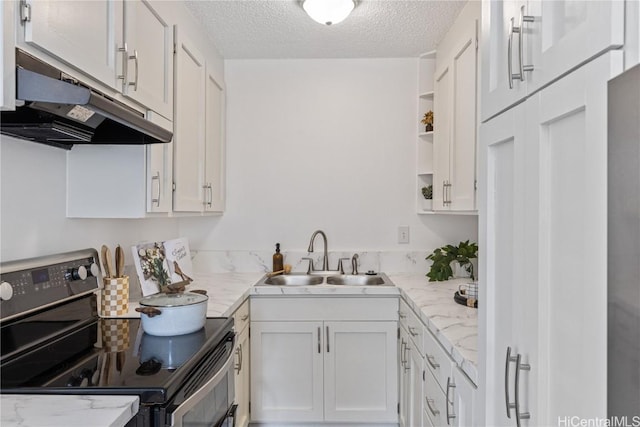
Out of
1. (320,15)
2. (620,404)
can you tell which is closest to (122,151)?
(320,15)

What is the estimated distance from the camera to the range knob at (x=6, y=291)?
1.25m

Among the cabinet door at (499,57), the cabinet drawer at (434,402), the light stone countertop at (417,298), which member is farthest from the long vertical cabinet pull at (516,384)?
the cabinet drawer at (434,402)

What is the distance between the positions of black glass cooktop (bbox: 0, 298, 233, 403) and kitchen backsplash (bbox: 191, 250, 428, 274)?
1.37 m

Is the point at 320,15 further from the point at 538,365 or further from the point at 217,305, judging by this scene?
the point at 538,365

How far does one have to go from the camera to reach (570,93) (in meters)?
0.68

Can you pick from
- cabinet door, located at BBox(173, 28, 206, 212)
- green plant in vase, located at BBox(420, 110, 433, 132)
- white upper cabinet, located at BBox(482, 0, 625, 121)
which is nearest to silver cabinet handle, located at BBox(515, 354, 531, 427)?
white upper cabinet, located at BBox(482, 0, 625, 121)

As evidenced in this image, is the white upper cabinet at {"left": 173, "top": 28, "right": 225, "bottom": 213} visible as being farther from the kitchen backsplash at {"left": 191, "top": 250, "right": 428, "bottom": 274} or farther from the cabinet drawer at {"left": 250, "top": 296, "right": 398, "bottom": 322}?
the cabinet drawer at {"left": 250, "top": 296, "right": 398, "bottom": 322}

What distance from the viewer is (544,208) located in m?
0.77

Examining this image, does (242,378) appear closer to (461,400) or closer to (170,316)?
(170,316)

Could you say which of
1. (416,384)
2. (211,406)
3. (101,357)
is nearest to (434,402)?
(416,384)

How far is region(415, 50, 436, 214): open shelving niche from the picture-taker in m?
2.98

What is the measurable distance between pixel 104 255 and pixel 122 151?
17.2 inches

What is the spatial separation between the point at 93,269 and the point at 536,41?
5.48 feet

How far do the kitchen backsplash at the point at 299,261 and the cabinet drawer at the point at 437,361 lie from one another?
121cm
